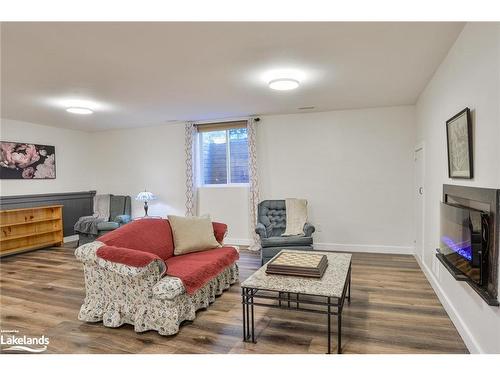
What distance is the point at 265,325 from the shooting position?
2.68m

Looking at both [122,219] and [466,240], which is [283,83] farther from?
[122,219]

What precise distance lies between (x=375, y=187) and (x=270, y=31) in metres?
3.61

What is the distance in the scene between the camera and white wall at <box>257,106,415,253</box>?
16.2 ft

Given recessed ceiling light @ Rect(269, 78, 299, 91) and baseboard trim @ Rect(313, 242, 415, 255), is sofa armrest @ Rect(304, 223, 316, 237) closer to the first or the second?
baseboard trim @ Rect(313, 242, 415, 255)

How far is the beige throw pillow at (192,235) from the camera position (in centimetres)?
339

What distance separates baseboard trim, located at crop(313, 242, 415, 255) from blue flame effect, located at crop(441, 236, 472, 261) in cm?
224

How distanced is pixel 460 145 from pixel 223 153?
13.9 ft

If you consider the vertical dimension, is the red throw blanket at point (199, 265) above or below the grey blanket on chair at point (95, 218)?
below

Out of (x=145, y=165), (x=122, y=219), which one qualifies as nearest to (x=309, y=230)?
(x=122, y=219)

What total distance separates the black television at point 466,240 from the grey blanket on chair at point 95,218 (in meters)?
5.43

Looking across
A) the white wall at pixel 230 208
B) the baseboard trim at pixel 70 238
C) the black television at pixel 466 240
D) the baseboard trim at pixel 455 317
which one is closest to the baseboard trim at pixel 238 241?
the white wall at pixel 230 208

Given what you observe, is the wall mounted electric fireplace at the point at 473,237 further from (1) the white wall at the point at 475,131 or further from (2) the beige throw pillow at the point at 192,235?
(2) the beige throw pillow at the point at 192,235

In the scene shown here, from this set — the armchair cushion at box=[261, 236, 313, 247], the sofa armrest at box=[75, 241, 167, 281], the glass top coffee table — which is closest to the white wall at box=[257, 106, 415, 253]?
the armchair cushion at box=[261, 236, 313, 247]
